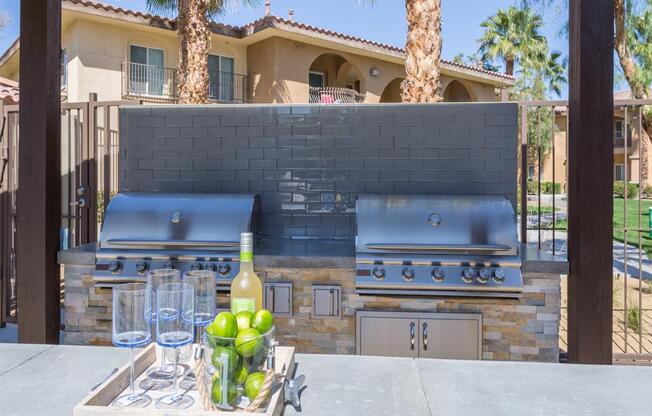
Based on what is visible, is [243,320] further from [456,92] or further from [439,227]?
[456,92]

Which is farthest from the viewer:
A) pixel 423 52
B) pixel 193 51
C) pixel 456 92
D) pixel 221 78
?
pixel 456 92

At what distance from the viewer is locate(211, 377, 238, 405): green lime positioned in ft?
3.27

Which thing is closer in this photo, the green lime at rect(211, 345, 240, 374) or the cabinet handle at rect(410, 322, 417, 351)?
the green lime at rect(211, 345, 240, 374)

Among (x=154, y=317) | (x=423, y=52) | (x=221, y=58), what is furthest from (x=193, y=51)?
(x=154, y=317)

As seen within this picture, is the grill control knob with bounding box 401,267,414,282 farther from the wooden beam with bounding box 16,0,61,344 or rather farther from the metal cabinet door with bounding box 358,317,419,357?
the wooden beam with bounding box 16,0,61,344

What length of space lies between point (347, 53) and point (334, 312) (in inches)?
481

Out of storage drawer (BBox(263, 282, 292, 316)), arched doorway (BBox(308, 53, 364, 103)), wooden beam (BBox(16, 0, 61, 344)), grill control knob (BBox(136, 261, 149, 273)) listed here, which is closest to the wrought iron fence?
storage drawer (BBox(263, 282, 292, 316))

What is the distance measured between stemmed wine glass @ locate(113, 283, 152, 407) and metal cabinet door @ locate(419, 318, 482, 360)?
1.88 meters

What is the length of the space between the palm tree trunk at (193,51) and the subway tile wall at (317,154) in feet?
16.9

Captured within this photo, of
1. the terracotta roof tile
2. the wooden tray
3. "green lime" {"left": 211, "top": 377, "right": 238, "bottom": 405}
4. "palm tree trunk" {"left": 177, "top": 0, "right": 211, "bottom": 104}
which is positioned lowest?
the wooden tray

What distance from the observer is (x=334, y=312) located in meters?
2.80

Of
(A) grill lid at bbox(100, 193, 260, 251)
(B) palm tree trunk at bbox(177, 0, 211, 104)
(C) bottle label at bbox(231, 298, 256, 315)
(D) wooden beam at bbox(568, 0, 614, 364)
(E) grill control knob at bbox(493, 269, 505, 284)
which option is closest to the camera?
(C) bottle label at bbox(231, 298, 256, 315)

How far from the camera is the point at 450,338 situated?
272 centimetres

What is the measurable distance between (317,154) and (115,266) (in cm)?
157
